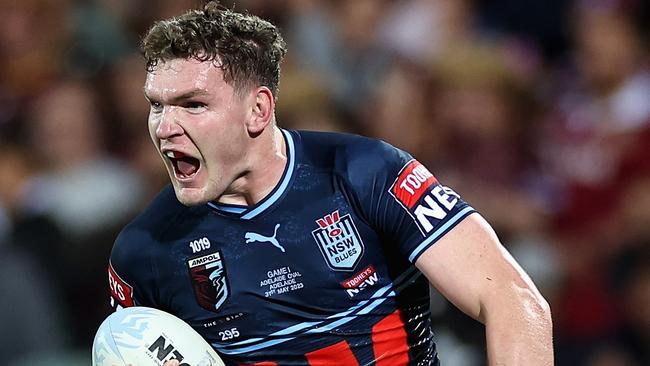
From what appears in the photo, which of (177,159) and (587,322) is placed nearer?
(177,159)

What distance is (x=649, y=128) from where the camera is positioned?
6820 mm

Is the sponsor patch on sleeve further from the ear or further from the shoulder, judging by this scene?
the ear

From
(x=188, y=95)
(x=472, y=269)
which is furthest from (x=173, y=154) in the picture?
(x=472, y=269)

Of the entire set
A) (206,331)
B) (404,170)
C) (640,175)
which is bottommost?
(640,175)

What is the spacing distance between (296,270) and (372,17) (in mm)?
4689

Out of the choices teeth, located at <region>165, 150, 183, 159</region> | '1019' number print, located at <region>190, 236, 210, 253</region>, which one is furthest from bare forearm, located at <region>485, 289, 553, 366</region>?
teeth, located at <region>165, 150, 183, 159</region>

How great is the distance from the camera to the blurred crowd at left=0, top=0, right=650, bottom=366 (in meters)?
6.48

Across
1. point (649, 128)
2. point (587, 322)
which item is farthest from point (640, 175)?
point (587, 322)

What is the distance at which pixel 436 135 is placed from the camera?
7.08 m

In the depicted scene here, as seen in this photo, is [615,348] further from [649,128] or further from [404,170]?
[404,170]

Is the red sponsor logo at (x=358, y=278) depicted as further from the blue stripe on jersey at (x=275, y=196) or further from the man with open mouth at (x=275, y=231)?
the blue stripe on jersey at (x=275, y=196)

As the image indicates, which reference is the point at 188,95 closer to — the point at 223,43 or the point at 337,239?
the point at 223,43

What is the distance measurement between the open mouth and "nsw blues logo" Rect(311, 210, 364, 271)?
1.38 ft

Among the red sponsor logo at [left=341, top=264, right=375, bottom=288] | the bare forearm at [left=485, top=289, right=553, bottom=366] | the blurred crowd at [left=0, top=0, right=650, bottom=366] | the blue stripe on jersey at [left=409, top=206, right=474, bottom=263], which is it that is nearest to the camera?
the bare forearm at [left=485, top=289, right=553, bottom=366]
